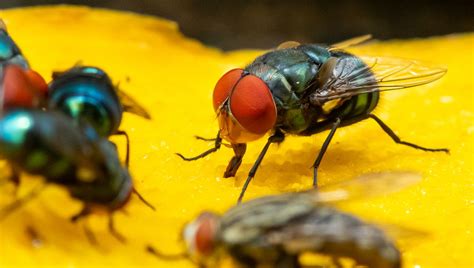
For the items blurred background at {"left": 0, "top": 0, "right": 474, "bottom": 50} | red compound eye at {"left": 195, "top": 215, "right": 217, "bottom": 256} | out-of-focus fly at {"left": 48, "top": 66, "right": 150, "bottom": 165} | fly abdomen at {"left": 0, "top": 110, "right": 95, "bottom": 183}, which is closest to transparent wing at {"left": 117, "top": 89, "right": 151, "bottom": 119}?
out-of-focus fly at {"left": 48, "top": 66, "right": 150, "bottom": 165}

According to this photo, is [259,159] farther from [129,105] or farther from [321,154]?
[129,105]

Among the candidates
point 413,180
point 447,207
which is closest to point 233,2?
point 447,207

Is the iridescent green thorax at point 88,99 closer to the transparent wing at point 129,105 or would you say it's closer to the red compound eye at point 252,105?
the transparent wing at point 129,105

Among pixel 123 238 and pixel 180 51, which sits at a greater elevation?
pixel 123 238

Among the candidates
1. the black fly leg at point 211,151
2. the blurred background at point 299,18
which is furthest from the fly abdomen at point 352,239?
the blurred background at point 299,18

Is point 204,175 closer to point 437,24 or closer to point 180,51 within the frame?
point 180,51

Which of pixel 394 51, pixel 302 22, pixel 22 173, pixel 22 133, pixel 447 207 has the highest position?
pixel 22 133
